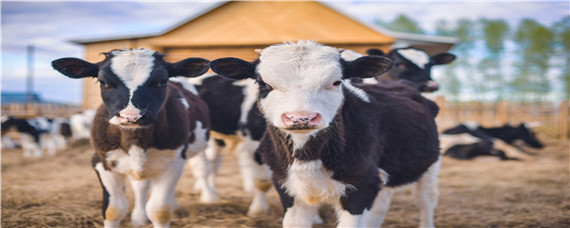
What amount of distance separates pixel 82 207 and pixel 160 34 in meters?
9.28

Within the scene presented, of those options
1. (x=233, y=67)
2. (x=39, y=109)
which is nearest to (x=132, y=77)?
(x=233, y=67)

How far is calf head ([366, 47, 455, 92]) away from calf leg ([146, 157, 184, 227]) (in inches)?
122

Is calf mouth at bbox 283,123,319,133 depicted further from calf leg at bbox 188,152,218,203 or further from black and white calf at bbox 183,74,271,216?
calf leg at bbox 188,152,218,203

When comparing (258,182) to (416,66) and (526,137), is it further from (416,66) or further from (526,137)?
(526,137)

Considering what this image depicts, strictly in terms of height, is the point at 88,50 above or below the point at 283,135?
below

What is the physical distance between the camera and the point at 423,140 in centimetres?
417

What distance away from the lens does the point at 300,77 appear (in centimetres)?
302

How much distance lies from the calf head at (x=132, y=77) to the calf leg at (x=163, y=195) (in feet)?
2.50

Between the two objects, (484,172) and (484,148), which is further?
(484,148)

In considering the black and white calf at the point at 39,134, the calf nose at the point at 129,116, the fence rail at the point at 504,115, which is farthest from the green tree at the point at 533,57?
the calf nose at the point at 129,116

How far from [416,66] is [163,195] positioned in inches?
140

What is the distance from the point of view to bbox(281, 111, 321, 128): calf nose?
271cm

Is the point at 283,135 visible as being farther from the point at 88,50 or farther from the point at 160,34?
the point at 88,50

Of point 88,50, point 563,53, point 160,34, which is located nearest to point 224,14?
point 160,34
